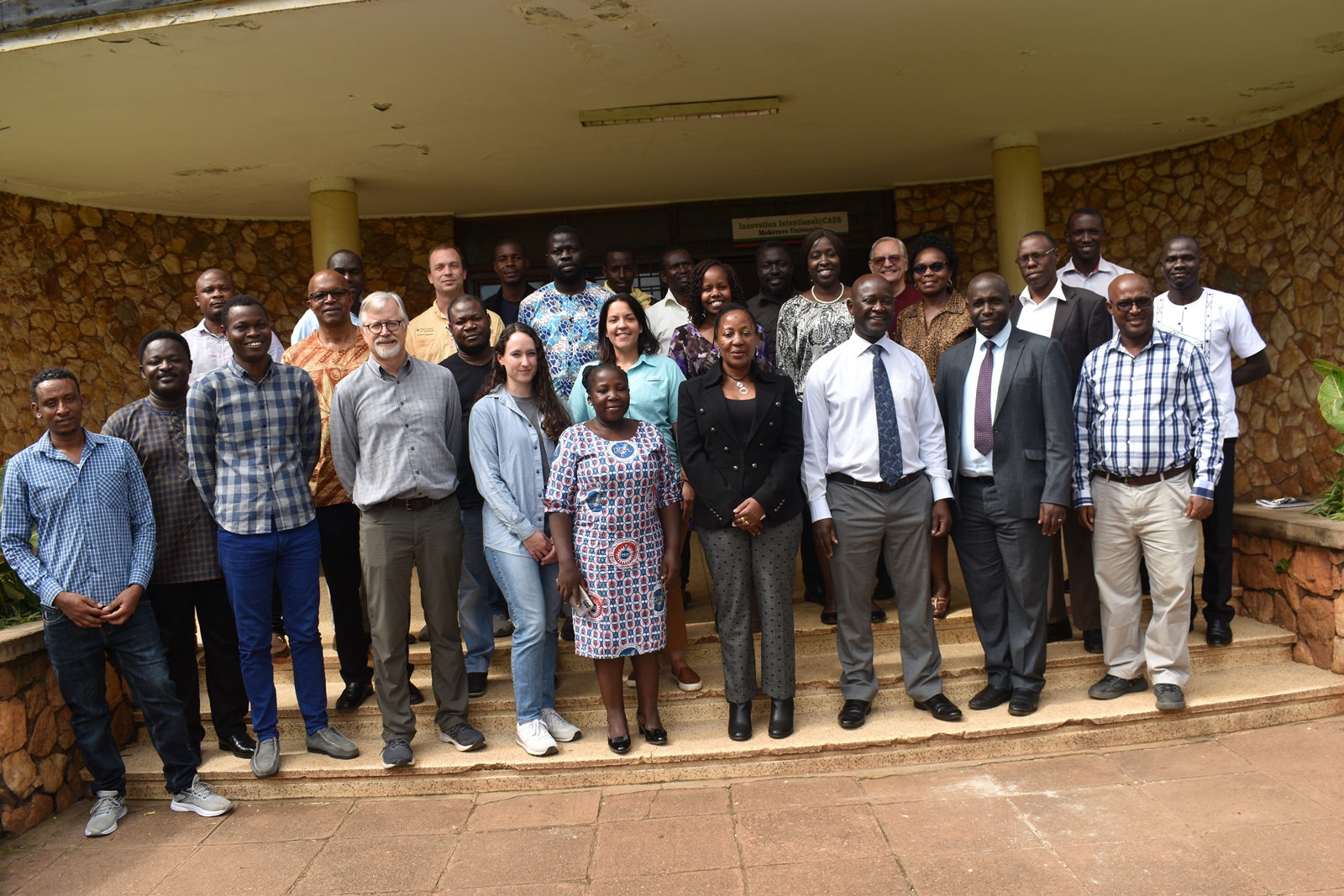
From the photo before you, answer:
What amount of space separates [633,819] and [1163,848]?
1.82 meters

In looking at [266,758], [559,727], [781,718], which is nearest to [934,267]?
[781,718]

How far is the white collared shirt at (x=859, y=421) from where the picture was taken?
155 inches

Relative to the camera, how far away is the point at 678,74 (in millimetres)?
5250

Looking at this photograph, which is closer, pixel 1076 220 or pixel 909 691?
pixel 909 691

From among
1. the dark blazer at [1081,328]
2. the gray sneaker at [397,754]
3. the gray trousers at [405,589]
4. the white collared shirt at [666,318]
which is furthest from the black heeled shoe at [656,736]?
the dark blazer at [1081,328]

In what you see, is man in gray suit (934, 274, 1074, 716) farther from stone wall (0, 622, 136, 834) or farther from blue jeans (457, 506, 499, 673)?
stone wall (0, 622, 136, 834)

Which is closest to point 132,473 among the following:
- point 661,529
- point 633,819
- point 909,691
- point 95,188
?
point 661,529

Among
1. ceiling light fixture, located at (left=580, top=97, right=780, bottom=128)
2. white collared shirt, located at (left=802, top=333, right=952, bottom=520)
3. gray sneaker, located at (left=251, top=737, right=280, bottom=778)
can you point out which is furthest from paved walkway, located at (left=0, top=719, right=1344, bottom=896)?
ceiling light fixture, located at (left=580, top=97, right=780, bottom=128)

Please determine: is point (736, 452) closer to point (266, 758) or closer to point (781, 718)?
point (781, 718)

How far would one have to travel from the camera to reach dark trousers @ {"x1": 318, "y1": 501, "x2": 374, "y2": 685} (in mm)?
4168

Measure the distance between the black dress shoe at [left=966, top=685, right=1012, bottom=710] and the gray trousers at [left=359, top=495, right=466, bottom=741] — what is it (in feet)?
7.31

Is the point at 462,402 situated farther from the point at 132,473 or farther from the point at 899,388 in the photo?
the point at 899,388

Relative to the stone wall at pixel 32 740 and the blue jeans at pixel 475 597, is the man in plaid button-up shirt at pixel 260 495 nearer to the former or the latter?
the blue jeans at pixel 475 597

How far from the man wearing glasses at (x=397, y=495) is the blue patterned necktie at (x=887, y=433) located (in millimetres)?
1795
